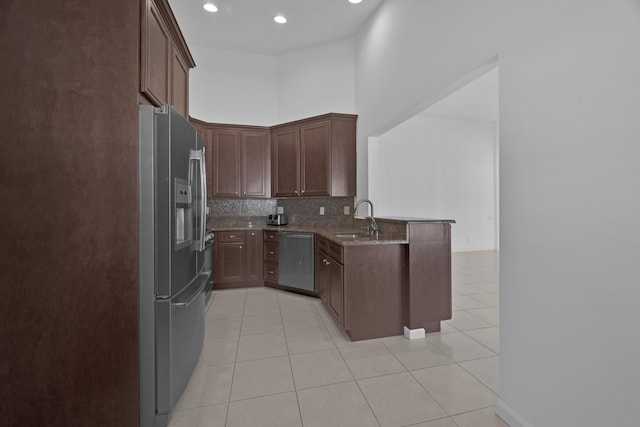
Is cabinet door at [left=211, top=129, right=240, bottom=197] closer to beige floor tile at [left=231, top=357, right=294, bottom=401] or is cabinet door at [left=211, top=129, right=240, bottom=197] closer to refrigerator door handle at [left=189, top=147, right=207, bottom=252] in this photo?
refrigerator door handle at [left=189, top=147, right=207, bottom=252]

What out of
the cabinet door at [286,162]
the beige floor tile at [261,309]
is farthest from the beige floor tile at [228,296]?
the cabinet door at [286,162]

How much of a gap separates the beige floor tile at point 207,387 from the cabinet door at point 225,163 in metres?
2.78

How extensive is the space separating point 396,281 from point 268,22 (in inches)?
149

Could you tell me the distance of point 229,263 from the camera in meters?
4.01

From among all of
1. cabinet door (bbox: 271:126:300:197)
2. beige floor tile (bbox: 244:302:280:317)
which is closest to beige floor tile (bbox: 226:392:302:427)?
beige floor tile (bbox: 244:302:280:317)

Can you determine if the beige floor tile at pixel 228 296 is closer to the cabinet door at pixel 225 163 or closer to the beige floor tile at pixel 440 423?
the cabinet door at pixel 225 163

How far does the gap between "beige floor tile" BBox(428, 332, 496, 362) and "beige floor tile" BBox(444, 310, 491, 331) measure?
6.8 inches

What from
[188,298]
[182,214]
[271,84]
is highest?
[271,84]

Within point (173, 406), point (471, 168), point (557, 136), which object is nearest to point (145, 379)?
point (173, 406)

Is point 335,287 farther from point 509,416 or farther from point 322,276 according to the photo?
point 509,416

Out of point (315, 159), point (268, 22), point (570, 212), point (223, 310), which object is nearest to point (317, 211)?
point (315, 159)

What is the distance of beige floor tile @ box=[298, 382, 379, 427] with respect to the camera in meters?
1.51

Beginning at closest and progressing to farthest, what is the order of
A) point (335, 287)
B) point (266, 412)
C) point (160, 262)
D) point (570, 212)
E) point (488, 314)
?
point (570, 212), point (160, 262), point (266, 412), point (335, 287), point (488, 314)

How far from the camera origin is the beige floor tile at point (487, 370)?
1.84 m
